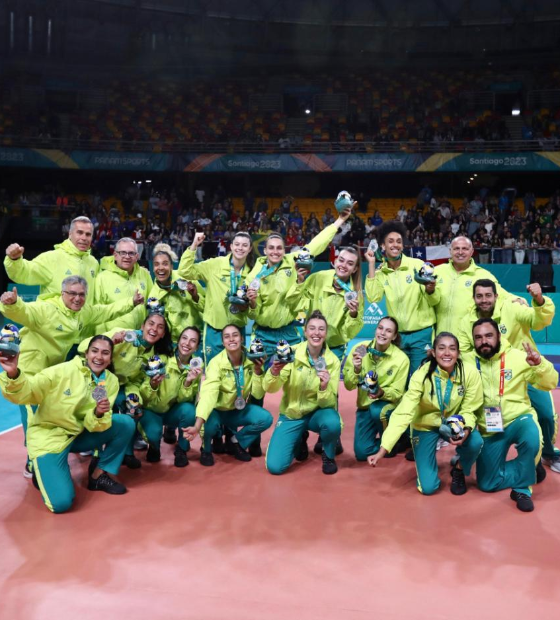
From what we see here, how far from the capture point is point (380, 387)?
6383mm

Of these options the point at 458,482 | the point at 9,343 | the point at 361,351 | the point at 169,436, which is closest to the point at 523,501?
the point at 458,482

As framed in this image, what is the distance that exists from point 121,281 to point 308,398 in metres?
2.24

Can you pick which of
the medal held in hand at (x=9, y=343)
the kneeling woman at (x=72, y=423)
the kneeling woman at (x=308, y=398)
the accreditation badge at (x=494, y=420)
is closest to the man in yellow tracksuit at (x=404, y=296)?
the kneeling woman at (x=308, y=398)

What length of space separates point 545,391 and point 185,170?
18661 mm

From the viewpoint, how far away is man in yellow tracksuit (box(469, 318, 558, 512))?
5492mm

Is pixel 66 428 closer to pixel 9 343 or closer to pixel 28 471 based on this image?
pixel 28 471

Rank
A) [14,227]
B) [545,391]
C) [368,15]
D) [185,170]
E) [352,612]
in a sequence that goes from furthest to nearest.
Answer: [368,15], [185,170], [14,227], [545,391], [352,612]

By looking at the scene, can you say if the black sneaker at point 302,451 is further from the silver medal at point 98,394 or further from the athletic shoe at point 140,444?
the silver medal at point 98,394

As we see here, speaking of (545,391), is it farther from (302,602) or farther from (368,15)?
(368,15)

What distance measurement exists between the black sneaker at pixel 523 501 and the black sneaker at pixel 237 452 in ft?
8.20

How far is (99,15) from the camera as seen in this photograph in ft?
87.7

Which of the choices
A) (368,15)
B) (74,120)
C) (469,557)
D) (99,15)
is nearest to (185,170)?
(74,120)

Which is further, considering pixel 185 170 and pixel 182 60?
pixel 182 60

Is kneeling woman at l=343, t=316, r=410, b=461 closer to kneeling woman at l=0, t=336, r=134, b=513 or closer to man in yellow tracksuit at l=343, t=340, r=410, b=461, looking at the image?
man in yellow tracksuit at l=343, t=340, r=410, b=461
